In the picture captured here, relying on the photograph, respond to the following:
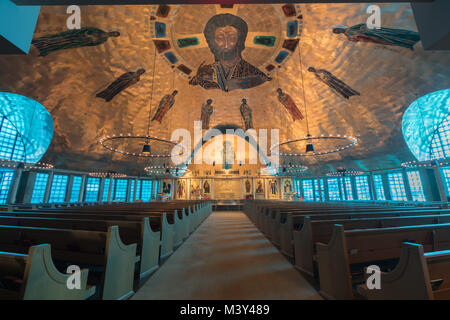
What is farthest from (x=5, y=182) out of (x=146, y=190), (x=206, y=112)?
(x=206, y=112)

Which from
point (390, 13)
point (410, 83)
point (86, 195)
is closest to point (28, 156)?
point (86, 195)

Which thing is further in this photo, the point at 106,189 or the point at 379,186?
the point at 106,189

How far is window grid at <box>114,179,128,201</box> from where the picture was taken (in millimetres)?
22105

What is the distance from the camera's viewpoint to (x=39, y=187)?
1519 centimetres

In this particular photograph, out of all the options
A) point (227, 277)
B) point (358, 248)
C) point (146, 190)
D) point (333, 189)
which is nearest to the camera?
point (358, 248)

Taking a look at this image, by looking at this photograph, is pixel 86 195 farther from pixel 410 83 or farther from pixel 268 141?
pixel 410 83

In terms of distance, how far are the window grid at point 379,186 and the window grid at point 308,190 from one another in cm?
730

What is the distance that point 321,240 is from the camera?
10.9 feet

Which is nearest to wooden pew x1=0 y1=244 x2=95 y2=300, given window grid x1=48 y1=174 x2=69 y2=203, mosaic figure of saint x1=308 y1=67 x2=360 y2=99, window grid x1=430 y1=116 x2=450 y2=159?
mosaic figure of saint x1=308 y1=67 x2=360 y2=99

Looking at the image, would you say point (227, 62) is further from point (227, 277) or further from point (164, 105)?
point (227, 277)

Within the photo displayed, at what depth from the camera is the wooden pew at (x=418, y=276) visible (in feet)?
4.78

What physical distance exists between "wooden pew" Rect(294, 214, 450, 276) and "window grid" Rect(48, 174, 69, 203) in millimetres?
20948

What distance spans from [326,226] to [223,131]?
59.9ft

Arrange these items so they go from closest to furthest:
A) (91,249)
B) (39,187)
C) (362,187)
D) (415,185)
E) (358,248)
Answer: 1. (358,248)
2. (91,249)
3. (39,187)
4. (415,185)
5. (362,187)
